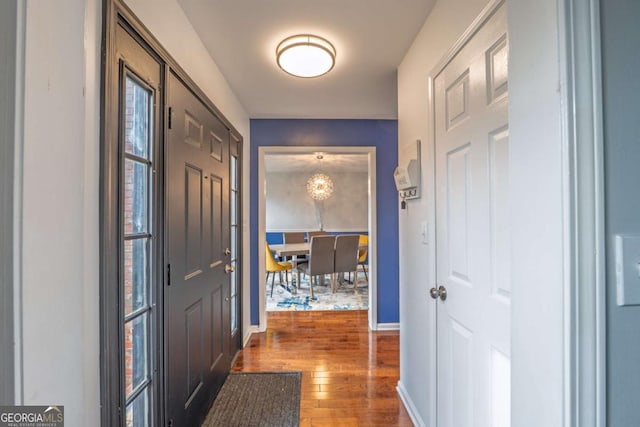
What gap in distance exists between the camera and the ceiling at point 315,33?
60.5 inches

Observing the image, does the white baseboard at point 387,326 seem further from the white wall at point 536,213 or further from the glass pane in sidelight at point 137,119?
the glass pane in sidelight at point 137,119

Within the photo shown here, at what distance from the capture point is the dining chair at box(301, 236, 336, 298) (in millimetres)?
4254

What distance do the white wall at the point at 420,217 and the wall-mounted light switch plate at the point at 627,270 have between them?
1.02 m

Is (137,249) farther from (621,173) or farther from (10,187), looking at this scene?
(621,173)

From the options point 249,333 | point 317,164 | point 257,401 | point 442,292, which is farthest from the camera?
point 317,164

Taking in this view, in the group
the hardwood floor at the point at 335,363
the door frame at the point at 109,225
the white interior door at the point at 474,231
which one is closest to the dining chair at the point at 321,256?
the hardwood floor at the point at 335,363

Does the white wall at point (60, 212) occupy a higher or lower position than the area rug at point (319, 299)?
higher

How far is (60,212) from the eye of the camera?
2.18ft

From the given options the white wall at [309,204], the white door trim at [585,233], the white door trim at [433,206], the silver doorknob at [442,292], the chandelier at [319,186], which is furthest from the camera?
the white wall at [309,204]

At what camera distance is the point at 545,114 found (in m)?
0.53

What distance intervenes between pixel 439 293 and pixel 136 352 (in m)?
1.36

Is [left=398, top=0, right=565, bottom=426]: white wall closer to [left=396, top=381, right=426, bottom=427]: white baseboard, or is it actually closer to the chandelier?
[left=396, top=381, right=426, bottom=427]: white baseboard

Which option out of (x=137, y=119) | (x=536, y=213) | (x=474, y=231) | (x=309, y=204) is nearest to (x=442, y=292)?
(x=474, y=231)

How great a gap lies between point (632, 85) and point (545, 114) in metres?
0.13
